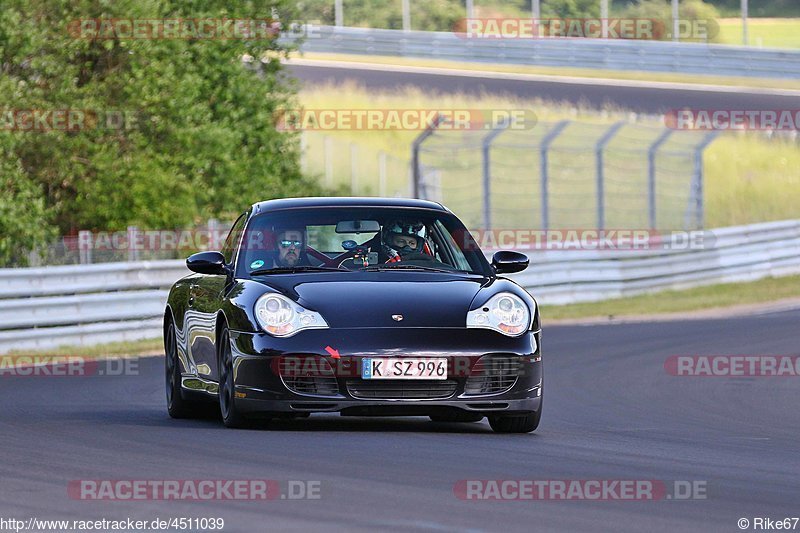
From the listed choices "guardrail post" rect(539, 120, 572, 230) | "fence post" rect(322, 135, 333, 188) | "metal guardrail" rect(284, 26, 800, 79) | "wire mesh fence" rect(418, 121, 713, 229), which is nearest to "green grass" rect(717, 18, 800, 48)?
"metal guardrail" rect(284, 26, 800, 79)

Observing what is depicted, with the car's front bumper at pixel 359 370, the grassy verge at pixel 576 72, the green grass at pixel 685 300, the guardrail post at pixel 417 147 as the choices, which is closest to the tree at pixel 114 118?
the guardrail post at pixel 417 147

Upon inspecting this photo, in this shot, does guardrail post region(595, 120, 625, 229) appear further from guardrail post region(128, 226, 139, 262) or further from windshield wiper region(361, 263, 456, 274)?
windshield wiper region(361, 263, 456, 274)

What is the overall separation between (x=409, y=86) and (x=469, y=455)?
40.9 meters

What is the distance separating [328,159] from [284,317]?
3189 cm

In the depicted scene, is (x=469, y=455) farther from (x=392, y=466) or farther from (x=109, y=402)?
(x=109, y=402)

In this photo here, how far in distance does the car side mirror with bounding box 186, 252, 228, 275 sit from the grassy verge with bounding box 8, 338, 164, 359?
7.75 m

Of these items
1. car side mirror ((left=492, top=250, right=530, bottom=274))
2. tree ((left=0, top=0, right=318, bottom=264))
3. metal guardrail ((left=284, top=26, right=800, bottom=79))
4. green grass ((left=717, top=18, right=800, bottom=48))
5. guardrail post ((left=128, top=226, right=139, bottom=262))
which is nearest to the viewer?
car side mirror ((left=492, top=250, right=530, bottom=274))

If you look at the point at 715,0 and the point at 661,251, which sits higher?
the point at 715,0

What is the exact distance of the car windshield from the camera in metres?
10.4

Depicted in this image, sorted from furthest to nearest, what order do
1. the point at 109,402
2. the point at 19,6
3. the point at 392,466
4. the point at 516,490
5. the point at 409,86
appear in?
the point at 409,86 < the point at 19,6 < the point at 109,402 < the point at 392,466 < the point at 516,490

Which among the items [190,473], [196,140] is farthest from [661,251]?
[190,473]

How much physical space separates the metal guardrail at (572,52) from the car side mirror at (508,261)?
35053 millimetres

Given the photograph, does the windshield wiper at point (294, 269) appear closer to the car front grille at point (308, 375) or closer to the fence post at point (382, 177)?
the car front grille at point (308, 375)

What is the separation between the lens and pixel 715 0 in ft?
189
